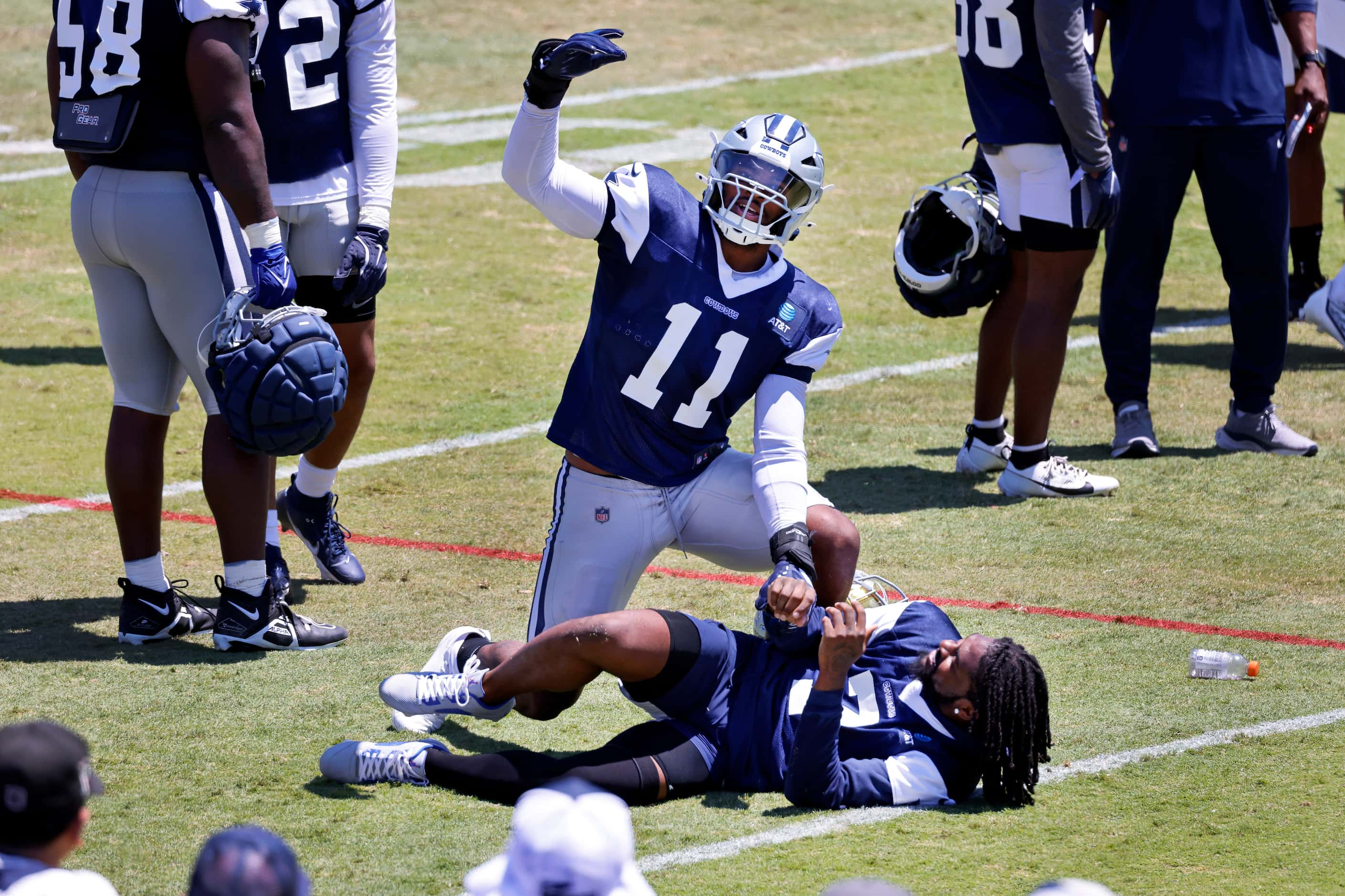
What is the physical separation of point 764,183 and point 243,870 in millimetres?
2766

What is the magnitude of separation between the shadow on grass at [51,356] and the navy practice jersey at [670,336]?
4763 mm

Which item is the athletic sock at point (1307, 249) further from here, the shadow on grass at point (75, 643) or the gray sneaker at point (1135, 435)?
the shadow on grass at point (75, 643)

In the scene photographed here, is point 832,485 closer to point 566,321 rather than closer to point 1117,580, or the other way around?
point 1117,580

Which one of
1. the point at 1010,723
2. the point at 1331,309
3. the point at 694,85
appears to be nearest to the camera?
the point at 1010,723

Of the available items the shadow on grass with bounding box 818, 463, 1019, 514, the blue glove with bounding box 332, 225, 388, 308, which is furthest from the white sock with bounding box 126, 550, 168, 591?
the shadow on grass with bounding box 818, 463, 1019, 514

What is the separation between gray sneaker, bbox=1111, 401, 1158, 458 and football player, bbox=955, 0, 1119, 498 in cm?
43

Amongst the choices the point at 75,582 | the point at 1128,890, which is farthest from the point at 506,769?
the point at 75,582

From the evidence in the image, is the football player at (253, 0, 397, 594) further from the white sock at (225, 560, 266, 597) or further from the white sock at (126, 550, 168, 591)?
the white sock at (126, 550, 168, 591)

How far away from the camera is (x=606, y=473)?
183 inches

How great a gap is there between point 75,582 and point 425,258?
215 inches

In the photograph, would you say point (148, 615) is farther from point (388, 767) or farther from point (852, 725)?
point (852, 725)

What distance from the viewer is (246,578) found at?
16.3ft

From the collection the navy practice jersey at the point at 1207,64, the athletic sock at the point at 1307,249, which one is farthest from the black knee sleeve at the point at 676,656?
the athletic sock at the point at 1307,249

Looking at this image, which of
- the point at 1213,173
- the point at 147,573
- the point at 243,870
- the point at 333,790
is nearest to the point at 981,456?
the point at 1213,173
